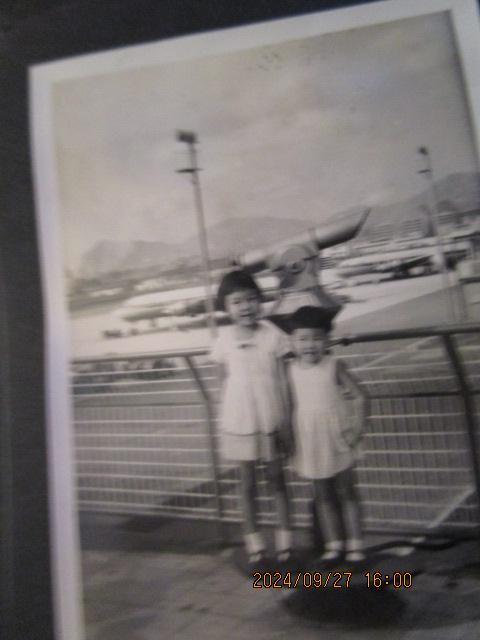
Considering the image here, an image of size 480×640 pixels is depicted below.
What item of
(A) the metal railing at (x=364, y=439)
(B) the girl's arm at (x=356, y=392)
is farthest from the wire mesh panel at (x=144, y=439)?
(B) the girl's arm at (x=356, y=392)

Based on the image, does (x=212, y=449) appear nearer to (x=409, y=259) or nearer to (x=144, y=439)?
(x=144, y=439)

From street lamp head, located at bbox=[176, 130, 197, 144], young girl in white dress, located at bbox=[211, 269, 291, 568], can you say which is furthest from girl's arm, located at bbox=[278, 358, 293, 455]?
street lamp head, located at bbox=[176, 130, 197, 144]

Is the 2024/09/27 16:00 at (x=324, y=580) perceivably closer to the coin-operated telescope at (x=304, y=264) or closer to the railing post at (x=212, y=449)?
the railing post at (x=212, y=449)

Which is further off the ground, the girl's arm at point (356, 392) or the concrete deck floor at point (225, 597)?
the girl's arm at point (356, 392)

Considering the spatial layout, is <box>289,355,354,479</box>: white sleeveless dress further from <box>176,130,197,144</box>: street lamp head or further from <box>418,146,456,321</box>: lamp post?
<box>176,130,197,144</box>: street lamp head

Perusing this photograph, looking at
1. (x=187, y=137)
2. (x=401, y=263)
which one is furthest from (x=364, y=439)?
(x=187, y=137)

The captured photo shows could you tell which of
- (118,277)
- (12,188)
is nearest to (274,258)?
(118,277)

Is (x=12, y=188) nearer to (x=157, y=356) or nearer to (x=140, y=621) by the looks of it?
(x=157, y=356)
